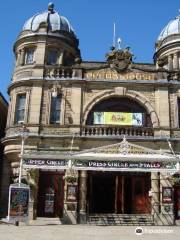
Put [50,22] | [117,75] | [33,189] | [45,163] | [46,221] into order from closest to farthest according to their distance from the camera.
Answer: [45,163] < [46,221] < [33,189] < [117,75] < [50,22]

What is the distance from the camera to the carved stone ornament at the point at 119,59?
2642 cm

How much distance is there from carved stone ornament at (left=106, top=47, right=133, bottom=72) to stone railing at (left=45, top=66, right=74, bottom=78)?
9.68ft

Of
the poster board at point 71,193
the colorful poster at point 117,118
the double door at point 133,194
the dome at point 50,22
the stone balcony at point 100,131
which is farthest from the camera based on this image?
the dome at point 50,22

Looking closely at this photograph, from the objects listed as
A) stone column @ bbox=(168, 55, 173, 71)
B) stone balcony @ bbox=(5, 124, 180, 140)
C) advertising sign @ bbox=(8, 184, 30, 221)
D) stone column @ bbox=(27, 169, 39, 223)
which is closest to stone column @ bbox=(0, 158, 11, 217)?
stone column @ bbox=(27, 169, 39, 223)

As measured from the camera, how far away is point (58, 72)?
26.5 metres

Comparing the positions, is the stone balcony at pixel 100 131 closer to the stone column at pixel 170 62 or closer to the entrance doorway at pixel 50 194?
the entrance doorway at pixel 50 194

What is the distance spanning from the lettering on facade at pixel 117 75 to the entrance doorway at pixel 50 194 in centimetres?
721

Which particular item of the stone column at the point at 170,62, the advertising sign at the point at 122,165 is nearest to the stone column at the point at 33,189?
the advertising sign at the point at 122,165

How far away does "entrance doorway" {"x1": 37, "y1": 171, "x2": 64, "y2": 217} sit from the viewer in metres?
24.1

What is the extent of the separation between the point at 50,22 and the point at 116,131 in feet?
33.4

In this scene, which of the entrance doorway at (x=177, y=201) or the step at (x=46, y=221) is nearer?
the step at (x=46, y=221)

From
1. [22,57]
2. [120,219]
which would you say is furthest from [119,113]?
[22,57]

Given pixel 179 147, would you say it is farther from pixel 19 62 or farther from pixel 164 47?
pixel 19 62

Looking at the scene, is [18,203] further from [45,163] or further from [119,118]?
[119,118]
